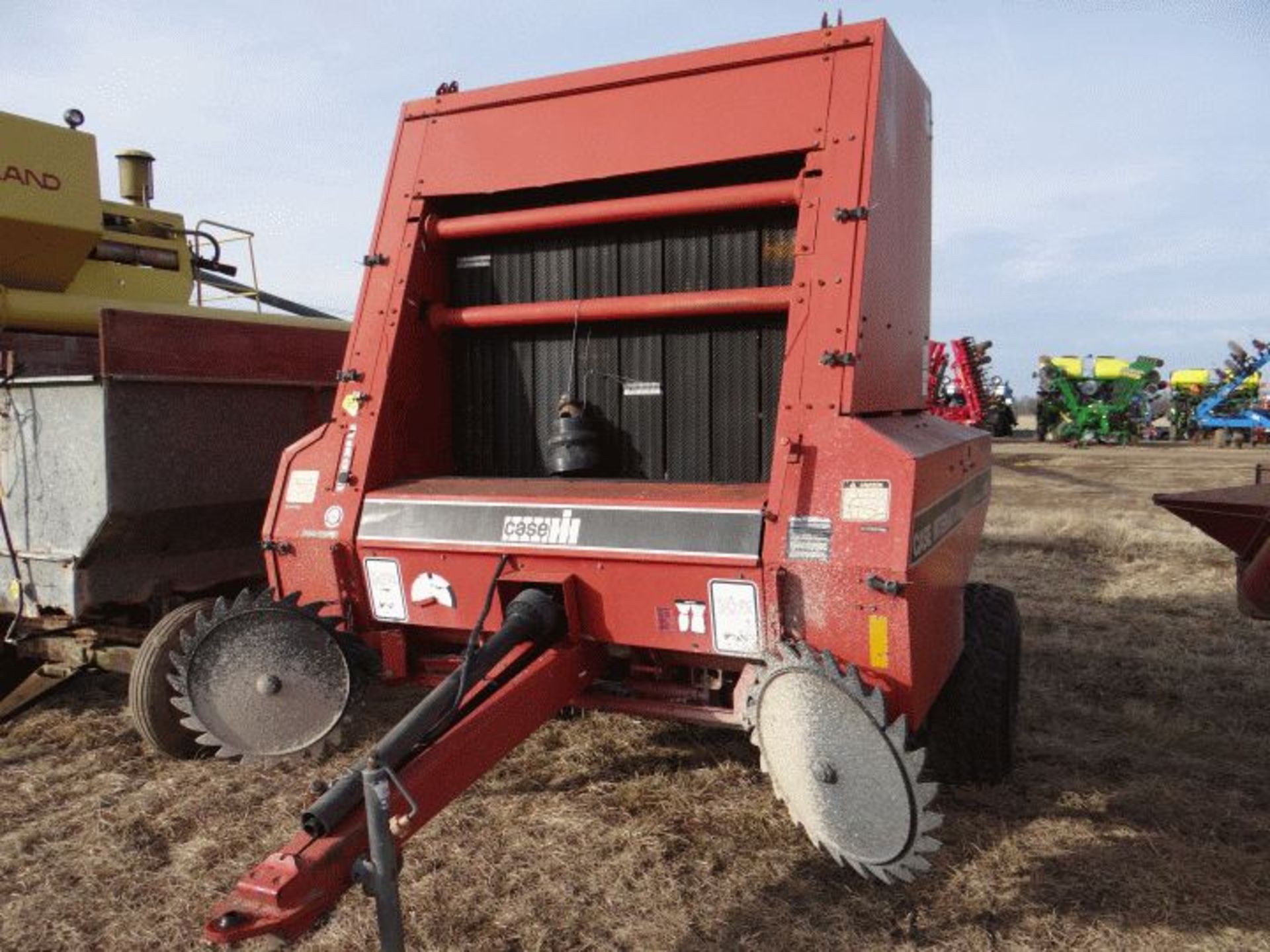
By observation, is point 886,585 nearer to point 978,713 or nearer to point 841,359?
point 841,359

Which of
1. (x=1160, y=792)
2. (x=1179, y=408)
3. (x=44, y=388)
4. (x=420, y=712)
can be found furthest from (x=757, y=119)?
(x=1179, y=408)

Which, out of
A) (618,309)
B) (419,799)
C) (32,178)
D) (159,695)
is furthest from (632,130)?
(32,178)

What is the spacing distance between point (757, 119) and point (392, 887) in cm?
246

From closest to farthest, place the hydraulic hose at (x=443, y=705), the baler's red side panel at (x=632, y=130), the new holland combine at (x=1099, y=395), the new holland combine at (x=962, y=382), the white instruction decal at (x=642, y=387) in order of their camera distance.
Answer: the hydraulic hose at (x=443, y=705), the baler's red side panel at (x=632, y=130), the white instruction decal at (x=642, y=387), the new holland combine at (x=962, y=382), the new holland combine at (x=1099, y=395)

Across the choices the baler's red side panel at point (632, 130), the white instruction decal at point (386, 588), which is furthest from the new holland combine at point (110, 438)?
the baler's red side panel at point (632, 130)

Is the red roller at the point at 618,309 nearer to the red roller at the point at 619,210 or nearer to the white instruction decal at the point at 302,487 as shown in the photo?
the red roller at the point at 619,210

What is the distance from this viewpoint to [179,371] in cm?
410

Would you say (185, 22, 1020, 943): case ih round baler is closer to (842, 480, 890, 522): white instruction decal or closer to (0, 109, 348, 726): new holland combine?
(842, 480, 890, 522): white instruction decal

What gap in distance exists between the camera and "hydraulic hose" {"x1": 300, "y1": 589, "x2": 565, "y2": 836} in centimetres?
198

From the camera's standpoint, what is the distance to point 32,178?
4789 mm

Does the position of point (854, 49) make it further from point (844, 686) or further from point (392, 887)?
point (392, 887)

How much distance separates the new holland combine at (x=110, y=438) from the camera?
3.83 m

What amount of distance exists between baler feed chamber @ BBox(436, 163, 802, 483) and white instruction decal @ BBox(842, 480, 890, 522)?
0.72 m

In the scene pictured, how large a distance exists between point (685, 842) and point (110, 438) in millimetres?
2745
